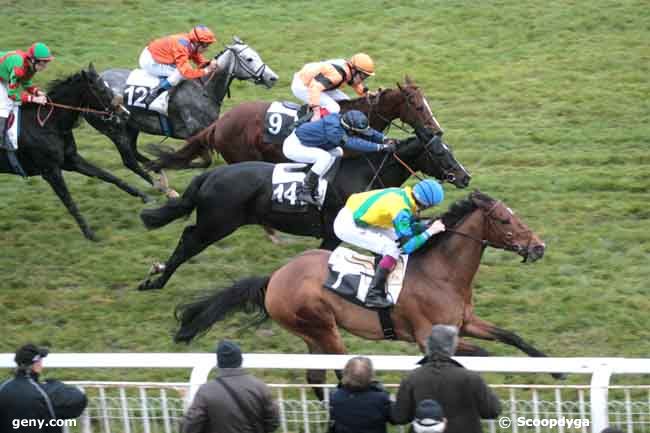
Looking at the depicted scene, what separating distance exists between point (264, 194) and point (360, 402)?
361cm

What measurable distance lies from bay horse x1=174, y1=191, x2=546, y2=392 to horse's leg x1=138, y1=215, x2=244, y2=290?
1.52m

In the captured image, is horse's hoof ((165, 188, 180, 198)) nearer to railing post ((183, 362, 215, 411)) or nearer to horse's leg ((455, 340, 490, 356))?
horse's leg ((455, 340, 490, 356))

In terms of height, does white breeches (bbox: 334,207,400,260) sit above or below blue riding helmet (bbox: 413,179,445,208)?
below

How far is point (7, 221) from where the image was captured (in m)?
10.4

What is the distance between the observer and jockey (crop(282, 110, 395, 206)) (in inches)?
331

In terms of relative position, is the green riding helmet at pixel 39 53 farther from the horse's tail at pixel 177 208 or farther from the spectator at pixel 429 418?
the spectator at pixel 429 418

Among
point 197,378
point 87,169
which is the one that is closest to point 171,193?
→ point 87,169

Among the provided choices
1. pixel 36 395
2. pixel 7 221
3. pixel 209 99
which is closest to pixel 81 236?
pixel 7 221

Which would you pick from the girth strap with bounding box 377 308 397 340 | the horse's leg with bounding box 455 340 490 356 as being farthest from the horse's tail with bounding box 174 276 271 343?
the horse's leg with bounding box 455 340 490 356

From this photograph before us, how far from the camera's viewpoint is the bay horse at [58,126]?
32.4ft

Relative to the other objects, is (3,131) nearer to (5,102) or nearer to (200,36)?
(5,102)

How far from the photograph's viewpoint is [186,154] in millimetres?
10164
